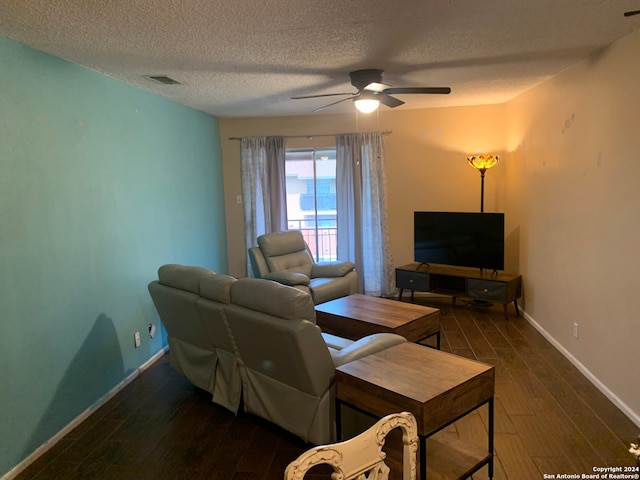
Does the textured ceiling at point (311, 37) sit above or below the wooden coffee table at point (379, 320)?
above

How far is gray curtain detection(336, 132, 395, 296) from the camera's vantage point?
227 inches

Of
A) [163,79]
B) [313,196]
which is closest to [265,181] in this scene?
[313,196]

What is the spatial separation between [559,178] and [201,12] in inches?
126

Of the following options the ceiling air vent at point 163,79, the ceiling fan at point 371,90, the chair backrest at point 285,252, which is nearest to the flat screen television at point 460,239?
the chair backrest at point 285,252

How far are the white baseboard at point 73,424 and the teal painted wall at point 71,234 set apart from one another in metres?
0.03

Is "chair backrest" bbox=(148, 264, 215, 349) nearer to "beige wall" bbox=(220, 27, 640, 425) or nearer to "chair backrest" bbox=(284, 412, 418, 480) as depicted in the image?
"chair backrest" bbox=(284, 412, 418, 480)

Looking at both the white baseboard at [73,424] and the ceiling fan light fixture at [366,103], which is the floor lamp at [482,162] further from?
the white baseboard at [73,424]

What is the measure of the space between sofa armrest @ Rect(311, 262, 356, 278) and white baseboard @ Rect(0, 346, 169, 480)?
2.04m

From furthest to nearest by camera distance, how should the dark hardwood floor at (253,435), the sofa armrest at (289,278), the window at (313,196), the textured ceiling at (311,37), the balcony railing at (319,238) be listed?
the balcony railing at (319,238) < the window at (313,196) < the sofa armrest at (289,278) < the dark hardwood floor at (253,435) < the textured ceiling at (311,37)

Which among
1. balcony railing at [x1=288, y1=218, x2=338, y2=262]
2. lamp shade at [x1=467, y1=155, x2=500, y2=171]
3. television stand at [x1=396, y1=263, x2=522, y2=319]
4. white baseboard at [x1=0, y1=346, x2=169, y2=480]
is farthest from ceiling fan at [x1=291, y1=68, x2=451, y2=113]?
white baseboard at [x1=0, y1=346, x2=169, y2=480]

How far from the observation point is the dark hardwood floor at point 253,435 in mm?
2395

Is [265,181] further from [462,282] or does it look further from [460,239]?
[462,282]

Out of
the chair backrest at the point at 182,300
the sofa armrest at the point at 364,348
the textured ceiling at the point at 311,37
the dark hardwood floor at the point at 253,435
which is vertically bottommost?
the dark hardwood floor at the point at 253,435

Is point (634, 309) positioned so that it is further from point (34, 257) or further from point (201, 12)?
point (34, 257)
